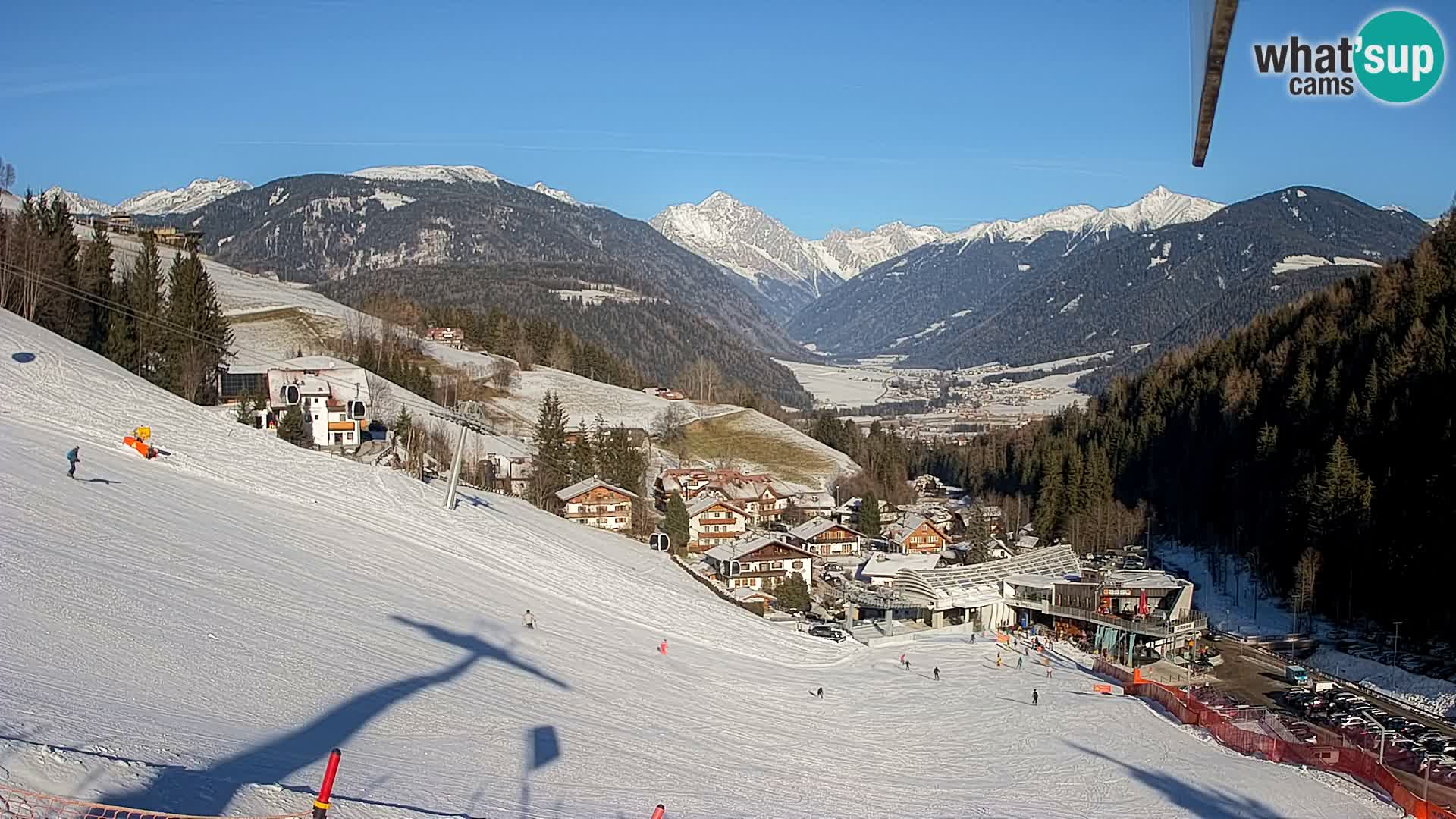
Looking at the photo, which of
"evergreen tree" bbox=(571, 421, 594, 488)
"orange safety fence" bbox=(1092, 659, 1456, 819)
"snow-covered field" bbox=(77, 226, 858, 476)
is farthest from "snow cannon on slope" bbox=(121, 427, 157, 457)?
"snow-covered field" bbox=(77, 226, 858, 476)

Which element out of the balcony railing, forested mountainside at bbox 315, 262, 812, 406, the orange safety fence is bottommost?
the balcony railing

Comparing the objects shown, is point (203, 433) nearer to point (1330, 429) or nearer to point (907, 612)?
point (907, 612)

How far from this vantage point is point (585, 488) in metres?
56.1

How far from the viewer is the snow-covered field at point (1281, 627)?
31873 mm

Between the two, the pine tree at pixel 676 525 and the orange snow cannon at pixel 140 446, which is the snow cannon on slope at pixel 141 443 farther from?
the pine tree at pixel 676 525

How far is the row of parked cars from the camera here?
24.3m

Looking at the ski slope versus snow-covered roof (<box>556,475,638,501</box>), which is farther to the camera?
snow-covered roof (<box>556,475,638,501</box>)

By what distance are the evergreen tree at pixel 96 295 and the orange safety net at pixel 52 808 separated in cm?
4648

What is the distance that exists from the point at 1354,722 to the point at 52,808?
97.6 ft

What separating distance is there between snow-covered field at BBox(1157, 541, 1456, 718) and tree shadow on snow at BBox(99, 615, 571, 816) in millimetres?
26133

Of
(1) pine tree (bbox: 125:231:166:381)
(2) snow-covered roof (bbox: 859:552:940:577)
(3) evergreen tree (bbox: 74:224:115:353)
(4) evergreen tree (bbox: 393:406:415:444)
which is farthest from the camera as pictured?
(4) evergreen tree (bbox: 393:406:415:444)

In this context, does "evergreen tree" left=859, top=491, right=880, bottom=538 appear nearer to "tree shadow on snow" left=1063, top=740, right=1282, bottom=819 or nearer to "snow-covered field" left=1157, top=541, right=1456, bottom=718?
"snow-covered field" left=1157, top=541, right=1456, bottom=718

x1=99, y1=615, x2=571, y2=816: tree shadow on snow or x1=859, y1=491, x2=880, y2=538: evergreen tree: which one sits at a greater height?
x1=99, y1=615, x2=571, y2=816: tree shadow on snow

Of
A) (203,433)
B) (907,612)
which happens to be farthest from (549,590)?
(907,612)
